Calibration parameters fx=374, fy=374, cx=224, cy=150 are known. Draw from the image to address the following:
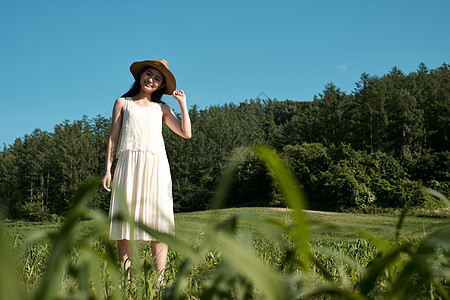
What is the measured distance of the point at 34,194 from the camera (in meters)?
46.4

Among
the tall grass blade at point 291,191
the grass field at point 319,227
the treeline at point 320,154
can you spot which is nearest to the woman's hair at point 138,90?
the grass field at point 319,227

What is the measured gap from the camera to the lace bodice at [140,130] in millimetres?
3143

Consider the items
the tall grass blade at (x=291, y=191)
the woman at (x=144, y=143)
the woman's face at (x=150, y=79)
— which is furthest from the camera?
the woman's face at (x=150, y=79)

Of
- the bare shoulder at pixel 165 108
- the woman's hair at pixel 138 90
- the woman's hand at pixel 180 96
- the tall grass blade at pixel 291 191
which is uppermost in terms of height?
the woman's hair at pixel 138 90

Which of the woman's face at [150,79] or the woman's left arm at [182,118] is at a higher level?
the woman's face at [150,79]

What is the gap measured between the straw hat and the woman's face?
4cm

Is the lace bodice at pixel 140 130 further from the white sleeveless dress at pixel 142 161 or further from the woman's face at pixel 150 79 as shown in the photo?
the woman's face at pixel 150 79

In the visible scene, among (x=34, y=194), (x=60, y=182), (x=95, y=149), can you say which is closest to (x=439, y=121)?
(x=95, y=149)

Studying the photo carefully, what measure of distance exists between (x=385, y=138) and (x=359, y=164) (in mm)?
9023

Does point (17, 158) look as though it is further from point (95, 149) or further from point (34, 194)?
point (95, 149)

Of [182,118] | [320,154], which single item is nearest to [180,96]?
[182,118]

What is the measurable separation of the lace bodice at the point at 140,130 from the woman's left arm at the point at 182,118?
0.14m

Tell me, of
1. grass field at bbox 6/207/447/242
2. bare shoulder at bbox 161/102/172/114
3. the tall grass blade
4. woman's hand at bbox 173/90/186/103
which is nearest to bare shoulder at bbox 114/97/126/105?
bare shoulder at bbox 161/102/172/114

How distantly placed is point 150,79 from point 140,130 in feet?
1.81
